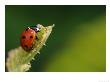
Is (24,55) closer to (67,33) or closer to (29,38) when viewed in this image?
(29,38)

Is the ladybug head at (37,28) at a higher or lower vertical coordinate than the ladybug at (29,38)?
higher

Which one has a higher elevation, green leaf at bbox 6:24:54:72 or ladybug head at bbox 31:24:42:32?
ladybug head at bbox 31:24:42:32

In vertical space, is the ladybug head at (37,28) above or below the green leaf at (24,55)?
above

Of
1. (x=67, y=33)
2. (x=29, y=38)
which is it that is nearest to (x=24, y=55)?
(x=29, y=38)
